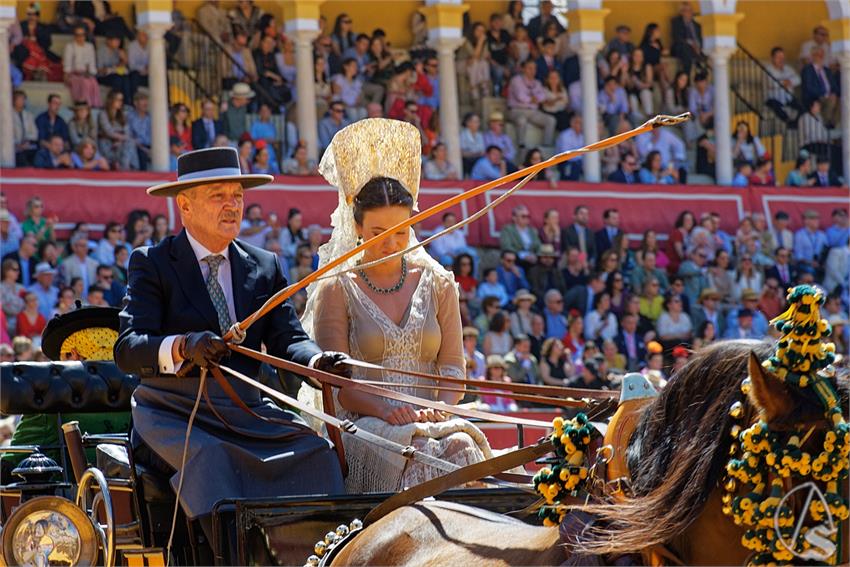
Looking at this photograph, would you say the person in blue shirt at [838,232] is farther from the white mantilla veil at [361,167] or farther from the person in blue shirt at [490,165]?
the white mantilla veil at [361,167]

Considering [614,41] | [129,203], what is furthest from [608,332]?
[614,41]

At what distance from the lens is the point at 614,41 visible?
2312cm

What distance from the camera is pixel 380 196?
6098 mm

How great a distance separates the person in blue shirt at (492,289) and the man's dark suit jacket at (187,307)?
1071 centimetres

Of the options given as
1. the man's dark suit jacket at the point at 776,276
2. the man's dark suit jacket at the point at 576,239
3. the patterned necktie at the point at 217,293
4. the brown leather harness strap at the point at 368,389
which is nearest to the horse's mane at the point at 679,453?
the brown leather harness strap at the point at 368,389

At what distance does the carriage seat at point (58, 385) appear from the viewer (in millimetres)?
6527

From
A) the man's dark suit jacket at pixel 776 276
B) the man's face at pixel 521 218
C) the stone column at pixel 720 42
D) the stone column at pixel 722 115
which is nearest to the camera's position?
the man's face at pixel 521 218

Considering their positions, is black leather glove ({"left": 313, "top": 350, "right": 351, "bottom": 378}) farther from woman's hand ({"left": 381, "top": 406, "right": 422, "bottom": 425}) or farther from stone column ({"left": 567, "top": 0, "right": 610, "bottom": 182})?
stone column ({"left": 567, "top": 0, "right": 610, "bottom": 182})

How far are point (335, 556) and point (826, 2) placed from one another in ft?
71.7

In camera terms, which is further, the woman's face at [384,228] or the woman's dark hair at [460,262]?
the woman's dark hair at [460,262]

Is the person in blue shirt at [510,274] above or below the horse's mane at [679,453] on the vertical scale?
below

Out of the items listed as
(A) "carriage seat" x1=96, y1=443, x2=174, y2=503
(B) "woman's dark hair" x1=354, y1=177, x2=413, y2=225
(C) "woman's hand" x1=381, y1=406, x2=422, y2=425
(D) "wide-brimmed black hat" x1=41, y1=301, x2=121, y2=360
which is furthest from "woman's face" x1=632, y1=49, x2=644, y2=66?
(A) "carriage seat" x1=96, y1=443, x2=174, y2=503

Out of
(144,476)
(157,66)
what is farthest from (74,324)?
(157,66)

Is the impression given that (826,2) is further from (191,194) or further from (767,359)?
(767,359)
